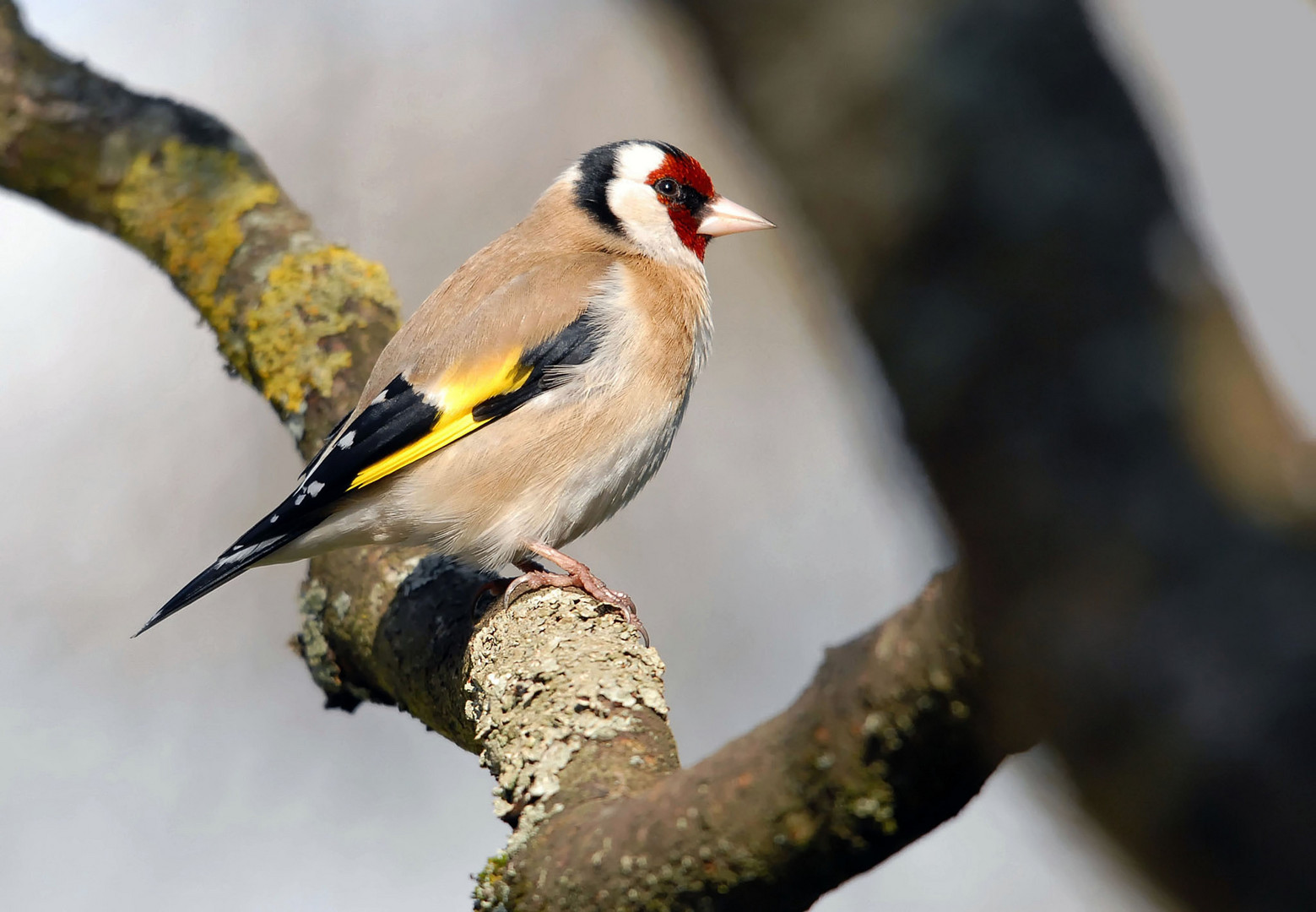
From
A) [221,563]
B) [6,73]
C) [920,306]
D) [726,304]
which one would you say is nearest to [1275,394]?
[920,306]

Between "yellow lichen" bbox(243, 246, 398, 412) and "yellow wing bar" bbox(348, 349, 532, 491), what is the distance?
440mm

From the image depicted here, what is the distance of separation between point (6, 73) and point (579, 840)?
11.3 ft

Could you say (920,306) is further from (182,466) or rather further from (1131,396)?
(182,466)

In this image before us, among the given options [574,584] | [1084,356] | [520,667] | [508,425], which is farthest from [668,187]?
[1084,356]

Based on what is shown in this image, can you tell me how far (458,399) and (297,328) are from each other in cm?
62

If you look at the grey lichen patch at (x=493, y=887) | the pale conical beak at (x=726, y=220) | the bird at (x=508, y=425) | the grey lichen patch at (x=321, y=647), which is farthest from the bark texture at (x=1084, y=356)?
the pale conical beak at (x=726, y=220)

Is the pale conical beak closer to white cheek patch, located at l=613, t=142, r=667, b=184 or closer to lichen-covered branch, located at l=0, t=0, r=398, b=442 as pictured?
white cheek patch, located at l=613, t=142, r=667, b=184

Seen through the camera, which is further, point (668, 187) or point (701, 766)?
point (668, 187)

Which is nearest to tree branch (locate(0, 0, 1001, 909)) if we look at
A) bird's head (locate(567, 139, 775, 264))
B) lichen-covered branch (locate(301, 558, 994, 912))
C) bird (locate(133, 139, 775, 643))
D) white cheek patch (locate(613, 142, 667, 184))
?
lichen-covered branch (locate(301, 558, 994, 912))

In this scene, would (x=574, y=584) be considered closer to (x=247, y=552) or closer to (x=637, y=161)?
(x=247, y=552)

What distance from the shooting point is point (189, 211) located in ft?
13.2

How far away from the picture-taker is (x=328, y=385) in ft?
12.3

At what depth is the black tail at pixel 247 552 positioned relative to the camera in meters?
3.25

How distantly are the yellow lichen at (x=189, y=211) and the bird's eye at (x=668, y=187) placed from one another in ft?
4.61
